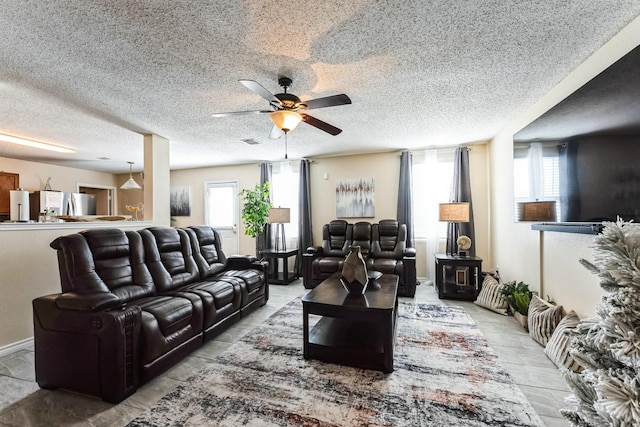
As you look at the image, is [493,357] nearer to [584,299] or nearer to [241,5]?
[584,299]

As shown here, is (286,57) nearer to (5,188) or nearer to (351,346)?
(351,346)

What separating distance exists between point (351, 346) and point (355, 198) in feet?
11.3

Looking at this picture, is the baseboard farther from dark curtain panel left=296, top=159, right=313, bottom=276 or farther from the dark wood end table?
dark curtain panel left=296, top=159, right=313, bottom=276

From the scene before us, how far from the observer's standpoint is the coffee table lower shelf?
2.11 metres

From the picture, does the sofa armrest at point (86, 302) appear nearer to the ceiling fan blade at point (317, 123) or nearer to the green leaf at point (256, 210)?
the ceiling fan blade at point (317, 123)

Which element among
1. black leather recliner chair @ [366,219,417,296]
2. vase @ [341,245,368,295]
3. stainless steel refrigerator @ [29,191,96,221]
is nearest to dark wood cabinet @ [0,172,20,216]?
stainless steel refrigerator @ [29,191,96,221]

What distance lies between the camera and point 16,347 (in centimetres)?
248

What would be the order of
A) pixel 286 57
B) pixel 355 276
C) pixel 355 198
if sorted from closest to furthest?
pixel 286 57 < pixel 355 276 < pixel 355 198

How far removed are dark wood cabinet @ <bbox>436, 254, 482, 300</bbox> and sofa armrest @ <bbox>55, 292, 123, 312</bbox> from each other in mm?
3835

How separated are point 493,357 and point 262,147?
4.26 m

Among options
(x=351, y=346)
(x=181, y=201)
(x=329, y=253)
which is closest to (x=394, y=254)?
(x=329, y=253)

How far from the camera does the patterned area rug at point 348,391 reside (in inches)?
62.7

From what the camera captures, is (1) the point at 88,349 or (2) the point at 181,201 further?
(2) the point at 181,201

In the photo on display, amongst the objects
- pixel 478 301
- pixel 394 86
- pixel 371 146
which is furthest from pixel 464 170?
pixel 394 86
